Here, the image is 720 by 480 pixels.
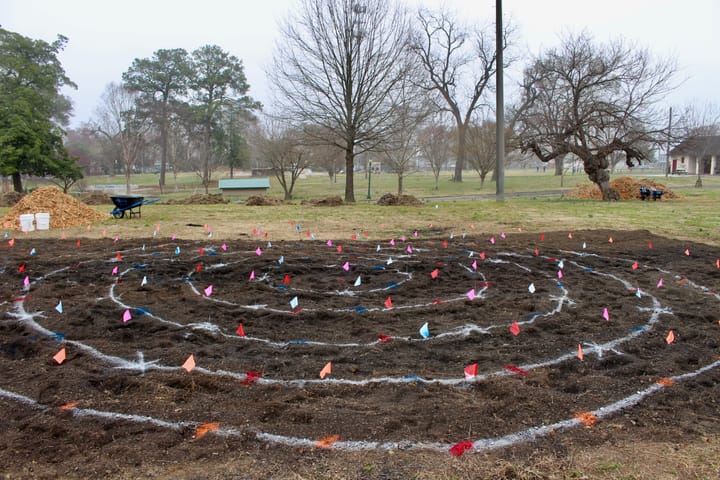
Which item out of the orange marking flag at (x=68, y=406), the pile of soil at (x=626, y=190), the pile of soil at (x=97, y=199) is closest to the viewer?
the orange marking flag at (x=68, y=406)

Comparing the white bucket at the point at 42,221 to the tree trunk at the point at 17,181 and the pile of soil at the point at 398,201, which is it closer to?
the pile of soil at the point at 398,201

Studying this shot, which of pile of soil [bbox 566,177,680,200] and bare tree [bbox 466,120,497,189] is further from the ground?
bare tree [bbox 466,120,497,189]

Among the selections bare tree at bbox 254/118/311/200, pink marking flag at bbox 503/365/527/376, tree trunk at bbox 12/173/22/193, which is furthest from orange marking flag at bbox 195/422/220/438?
bare tree at bbox 254/118/311/200

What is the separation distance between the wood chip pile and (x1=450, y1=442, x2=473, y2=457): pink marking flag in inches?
482

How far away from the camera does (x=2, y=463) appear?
246 cm

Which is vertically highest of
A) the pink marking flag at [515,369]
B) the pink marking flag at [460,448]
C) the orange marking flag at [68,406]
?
the orange marking flag at [68,406]

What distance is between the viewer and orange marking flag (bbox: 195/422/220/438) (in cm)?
272

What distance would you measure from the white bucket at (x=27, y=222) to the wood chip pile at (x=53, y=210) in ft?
1.53

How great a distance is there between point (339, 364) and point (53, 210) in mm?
11678

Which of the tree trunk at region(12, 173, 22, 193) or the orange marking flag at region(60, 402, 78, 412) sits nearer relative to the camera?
the orange marking flag at region(60, 402, 78, 412)

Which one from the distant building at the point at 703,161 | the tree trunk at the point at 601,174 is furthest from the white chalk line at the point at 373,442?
the distant building at the point at 703,161

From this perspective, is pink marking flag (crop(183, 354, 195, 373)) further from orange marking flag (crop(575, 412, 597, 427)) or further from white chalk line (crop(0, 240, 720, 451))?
orange marking flag (crop(575, 412, 597, 427))

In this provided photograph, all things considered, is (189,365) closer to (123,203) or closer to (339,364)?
(339,364)

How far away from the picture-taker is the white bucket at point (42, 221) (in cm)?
1134
